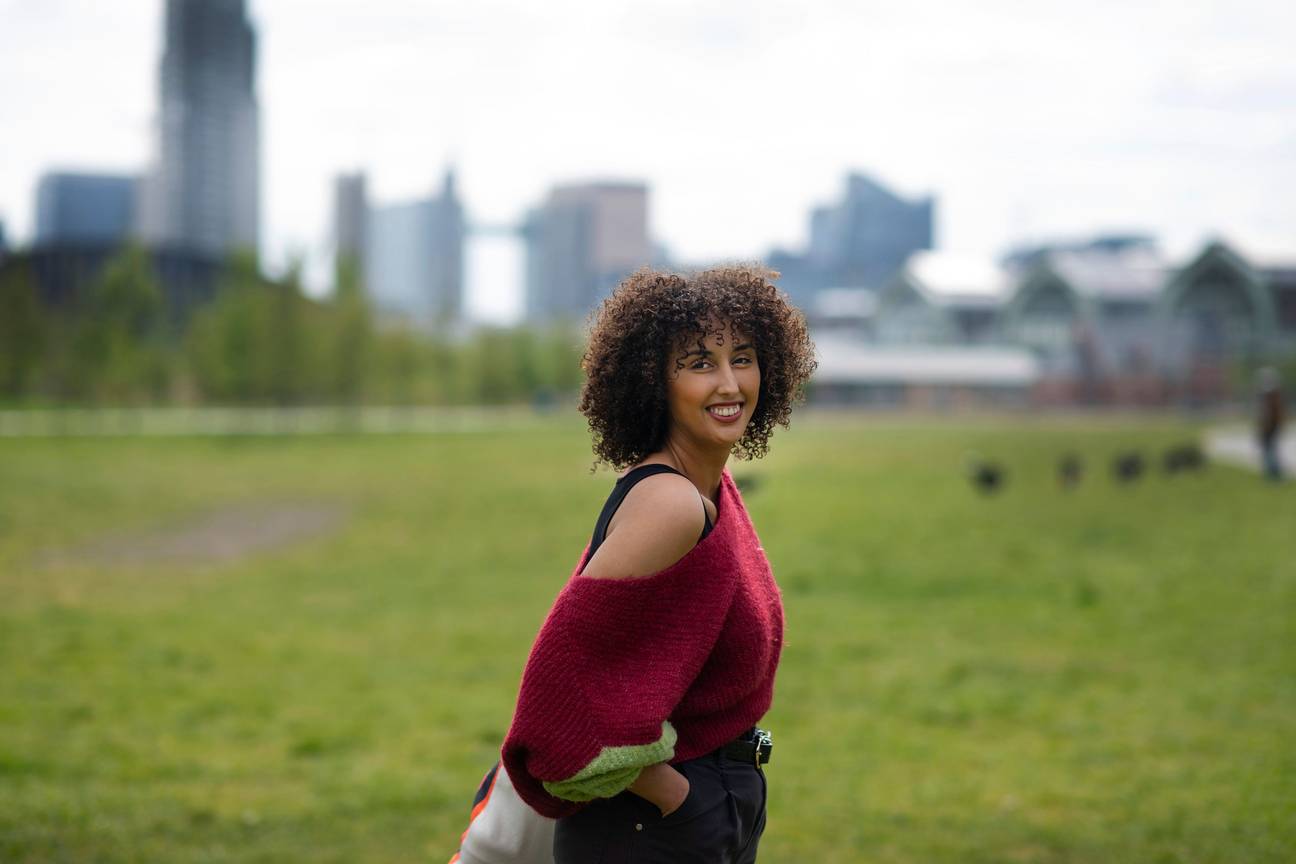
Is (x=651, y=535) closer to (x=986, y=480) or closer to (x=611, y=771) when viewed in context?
(x=611, y=771)

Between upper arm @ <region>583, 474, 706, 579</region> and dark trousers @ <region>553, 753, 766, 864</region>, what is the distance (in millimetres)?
520

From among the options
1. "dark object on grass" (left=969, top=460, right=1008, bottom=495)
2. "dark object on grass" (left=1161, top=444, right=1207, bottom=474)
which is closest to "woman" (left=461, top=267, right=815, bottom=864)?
"dark object on grass" (left=969, top=460, right=1008, bottom=495)

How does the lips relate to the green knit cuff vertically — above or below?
above

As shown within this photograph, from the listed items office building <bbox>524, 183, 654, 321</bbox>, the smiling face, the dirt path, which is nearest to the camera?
the smiling face

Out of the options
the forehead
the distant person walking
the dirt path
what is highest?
the forehead

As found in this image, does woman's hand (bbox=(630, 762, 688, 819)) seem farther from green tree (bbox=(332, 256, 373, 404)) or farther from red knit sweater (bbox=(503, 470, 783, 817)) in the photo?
green tree (bbox=(332, 256, 373, 404))

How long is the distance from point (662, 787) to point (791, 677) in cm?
760

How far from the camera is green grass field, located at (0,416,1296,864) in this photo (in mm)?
6363

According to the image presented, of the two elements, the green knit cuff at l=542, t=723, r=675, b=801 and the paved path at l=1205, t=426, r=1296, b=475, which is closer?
the green knit cuff at l=542, t=723, r=675, b=801

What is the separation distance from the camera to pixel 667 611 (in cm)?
255

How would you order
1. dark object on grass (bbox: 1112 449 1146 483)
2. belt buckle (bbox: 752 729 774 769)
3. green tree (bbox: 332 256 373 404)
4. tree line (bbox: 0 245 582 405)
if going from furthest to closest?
1. green tree (bbox: 332 256 373 404)
2. tree line (bbox: 0 245 582 405)
3. dark object on grass (bbox: 1112 449 1146 483)
4. belt buckle (bbox: 752 729 774 769)

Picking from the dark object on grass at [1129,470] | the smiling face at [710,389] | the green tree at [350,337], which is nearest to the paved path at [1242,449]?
the dark object on grass at [1129,470]

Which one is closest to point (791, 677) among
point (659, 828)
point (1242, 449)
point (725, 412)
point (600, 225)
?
point (659, 828)

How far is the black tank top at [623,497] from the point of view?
2.63m
